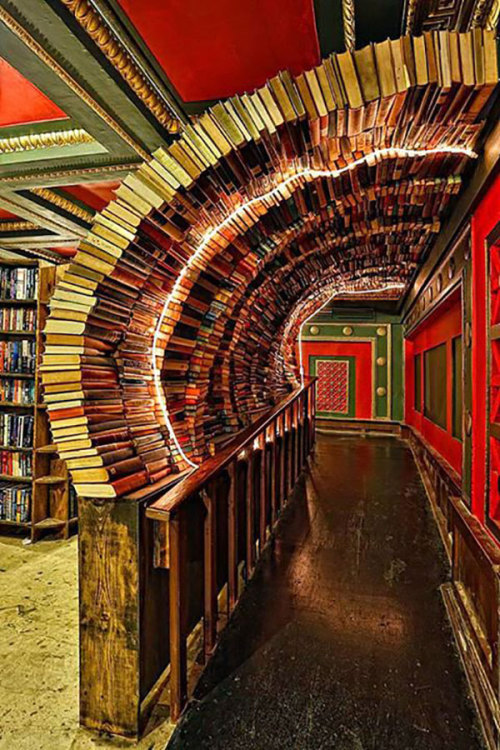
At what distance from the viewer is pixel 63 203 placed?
373 centimetres

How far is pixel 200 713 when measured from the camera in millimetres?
1796

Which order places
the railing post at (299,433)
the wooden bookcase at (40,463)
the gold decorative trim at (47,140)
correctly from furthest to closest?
the railing post at (299,433) → the wooden bookcase at (40,463) → the gold decorative trim at (47,140)

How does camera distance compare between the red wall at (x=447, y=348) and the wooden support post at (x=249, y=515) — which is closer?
the wooden support post at (x=249, y=515)

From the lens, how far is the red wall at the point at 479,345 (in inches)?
87.3

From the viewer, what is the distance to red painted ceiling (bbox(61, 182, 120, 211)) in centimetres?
349

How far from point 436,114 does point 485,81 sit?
1.00 feet

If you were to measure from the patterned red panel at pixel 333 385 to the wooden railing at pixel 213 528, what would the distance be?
5048 millimetres

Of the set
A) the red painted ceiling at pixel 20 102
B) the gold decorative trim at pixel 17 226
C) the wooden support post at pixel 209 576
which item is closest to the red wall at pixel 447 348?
the wooden support post at pixel 209 576

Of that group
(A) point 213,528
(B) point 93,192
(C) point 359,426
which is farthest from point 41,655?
(C) point 359,426

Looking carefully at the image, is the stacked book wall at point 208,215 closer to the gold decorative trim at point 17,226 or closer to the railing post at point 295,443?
the railing post at point 295,443

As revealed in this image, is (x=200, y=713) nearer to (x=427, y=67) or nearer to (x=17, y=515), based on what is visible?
(x=427, y=67)

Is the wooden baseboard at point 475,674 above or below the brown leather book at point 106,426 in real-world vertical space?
below

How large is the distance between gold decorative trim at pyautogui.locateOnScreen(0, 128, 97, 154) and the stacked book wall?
3.87 ft

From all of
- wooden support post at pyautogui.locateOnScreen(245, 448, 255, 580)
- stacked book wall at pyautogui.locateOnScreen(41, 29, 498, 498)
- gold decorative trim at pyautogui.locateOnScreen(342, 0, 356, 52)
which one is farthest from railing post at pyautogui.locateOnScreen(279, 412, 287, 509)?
gold decorative trim at pyautogui.locateOnScreen(342, 0, 356, 52)
